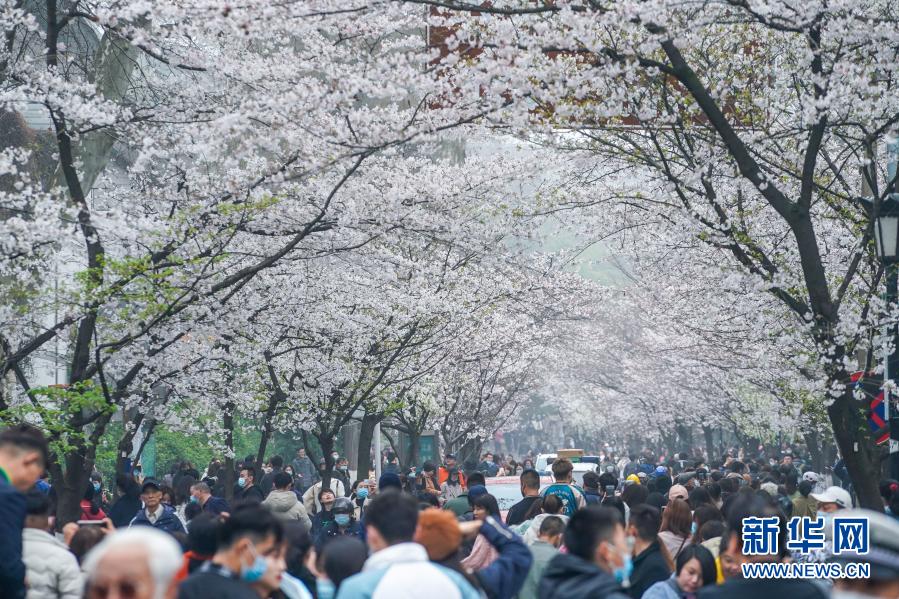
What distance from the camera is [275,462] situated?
1948 centimetres

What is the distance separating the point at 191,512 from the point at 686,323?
13513mm

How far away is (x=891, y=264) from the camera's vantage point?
36.4 feet

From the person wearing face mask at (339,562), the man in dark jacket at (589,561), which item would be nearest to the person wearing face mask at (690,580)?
the man in dark jacket at (589,561)

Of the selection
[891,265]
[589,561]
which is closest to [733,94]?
[891,265]

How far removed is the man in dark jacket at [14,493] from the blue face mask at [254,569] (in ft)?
4.59

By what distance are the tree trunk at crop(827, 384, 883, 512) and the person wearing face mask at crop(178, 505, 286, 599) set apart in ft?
23.7

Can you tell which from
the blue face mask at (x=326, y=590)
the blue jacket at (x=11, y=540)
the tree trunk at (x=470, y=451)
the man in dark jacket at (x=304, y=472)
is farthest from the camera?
the tree trunk at (x=470, y=451)

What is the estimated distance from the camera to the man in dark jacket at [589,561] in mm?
4895

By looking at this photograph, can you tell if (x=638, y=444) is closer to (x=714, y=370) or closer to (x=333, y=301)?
(x=714, y=370)

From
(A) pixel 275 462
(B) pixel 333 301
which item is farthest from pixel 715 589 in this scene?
(A) pixel 275 462

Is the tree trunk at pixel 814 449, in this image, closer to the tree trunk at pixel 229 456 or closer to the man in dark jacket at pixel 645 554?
the tree trunk at pixel 229 456

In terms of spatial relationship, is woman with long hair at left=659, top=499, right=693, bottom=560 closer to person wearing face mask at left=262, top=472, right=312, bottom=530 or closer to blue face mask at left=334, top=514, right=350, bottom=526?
blue face mask at left=334, top=514, right=350, bottom=526

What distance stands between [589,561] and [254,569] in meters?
1.58

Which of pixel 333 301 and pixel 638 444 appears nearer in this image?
pixel 333 301
